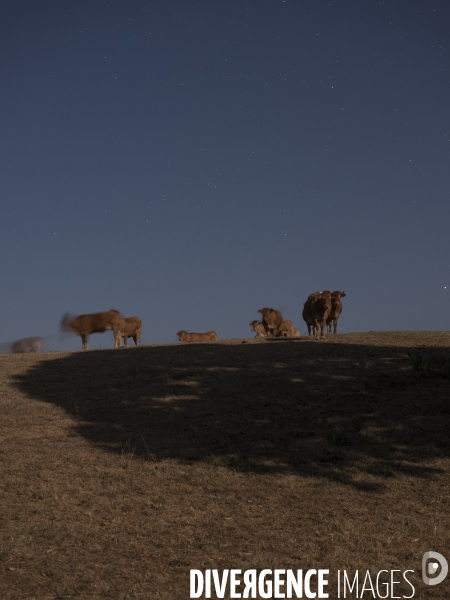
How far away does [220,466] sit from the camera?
10.7 m

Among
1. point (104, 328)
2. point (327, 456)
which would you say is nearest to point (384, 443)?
point (327, 456)

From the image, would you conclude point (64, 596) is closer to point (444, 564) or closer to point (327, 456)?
point (444, 564)

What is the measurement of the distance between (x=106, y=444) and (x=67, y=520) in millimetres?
3640

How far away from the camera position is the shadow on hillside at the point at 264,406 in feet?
36.7

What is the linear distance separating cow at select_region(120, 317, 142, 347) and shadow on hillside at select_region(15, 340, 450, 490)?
904 cm

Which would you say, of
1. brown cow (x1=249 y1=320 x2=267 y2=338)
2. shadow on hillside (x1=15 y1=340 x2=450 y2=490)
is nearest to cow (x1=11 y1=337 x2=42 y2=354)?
brown cow (x1=249 y1=320 x2=267 y2=338)

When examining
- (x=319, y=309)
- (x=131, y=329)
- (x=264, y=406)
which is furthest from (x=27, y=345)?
(x=264, y=406)

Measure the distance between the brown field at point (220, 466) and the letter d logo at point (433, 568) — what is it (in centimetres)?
9

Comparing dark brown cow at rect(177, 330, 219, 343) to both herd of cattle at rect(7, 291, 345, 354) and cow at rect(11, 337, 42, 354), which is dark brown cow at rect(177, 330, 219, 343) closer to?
herd of cattle at rect(7, 291, 345, 354)

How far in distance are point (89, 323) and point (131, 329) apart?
3421 millimetres

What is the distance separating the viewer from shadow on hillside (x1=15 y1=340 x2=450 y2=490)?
1120cm

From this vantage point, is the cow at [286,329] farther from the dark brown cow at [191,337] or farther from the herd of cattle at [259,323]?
the dark brown cow at [191,337]

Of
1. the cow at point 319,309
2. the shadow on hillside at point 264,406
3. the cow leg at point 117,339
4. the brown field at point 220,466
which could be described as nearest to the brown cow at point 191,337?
the cow leg at point 117,339

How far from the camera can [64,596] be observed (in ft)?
20.1
